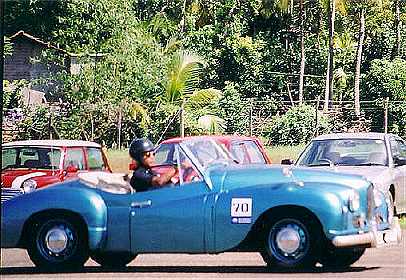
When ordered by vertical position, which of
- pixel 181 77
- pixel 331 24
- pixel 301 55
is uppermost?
pixel 331 24

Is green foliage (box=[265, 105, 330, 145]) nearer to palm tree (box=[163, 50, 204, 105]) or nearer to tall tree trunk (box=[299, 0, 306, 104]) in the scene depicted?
palm tree (box=[163, 50, 204, 105])

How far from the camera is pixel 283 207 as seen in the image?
10.0 meters

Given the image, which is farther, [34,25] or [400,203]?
[34,25]

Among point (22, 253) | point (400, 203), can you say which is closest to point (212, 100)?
point (400, 203)

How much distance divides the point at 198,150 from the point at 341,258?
→ 6.47ft

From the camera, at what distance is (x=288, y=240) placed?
1002 centimetres

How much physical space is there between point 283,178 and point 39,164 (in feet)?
25.1

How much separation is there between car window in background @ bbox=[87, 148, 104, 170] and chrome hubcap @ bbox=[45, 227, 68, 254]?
7.00m

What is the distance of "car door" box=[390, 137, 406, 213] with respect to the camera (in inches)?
592

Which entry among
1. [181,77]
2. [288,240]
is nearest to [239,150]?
[288,240]

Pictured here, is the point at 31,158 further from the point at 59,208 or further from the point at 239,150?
the point at 59,208

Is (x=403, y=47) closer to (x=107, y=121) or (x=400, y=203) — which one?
(x=107, y=121)

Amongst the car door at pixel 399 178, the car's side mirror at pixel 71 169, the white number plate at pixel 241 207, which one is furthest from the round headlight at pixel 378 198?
the car's side mirror at pixel 71 169

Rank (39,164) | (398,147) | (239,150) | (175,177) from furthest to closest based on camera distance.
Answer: (39,164)
(398,147)
(239,150)
(175,177)
